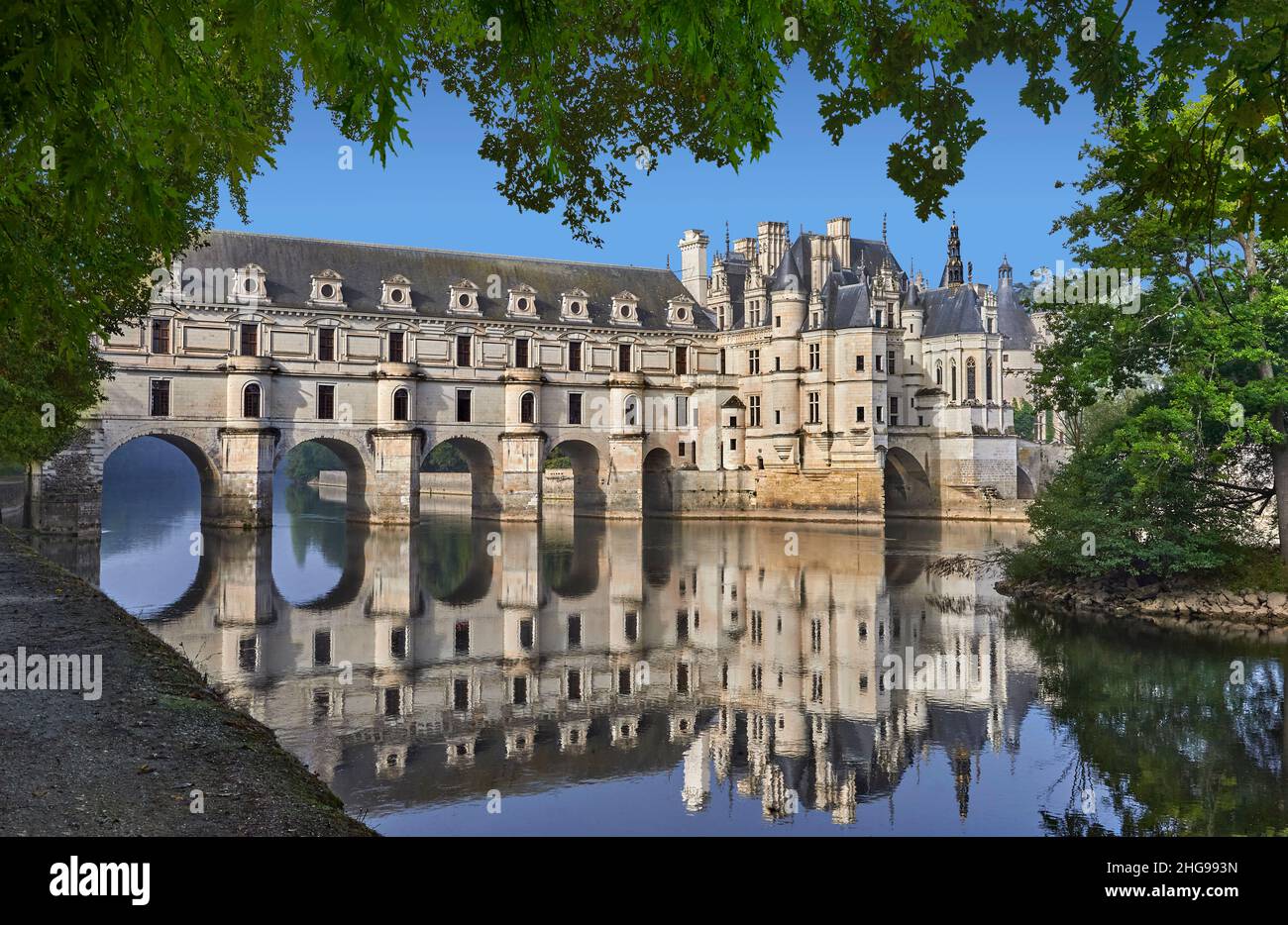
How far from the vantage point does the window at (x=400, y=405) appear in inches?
1860

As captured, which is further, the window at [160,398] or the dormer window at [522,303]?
the dormer window at [522,303]

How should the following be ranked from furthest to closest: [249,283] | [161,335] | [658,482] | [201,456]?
1. [658,482]
2. [249,283]
3. [201,456]
4. [161,335]

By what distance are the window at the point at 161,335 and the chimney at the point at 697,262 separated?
27756 mm

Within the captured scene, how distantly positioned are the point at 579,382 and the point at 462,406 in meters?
6.37

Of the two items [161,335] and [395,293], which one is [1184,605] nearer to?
[395,293]

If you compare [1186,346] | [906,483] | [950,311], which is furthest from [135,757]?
[950,311]

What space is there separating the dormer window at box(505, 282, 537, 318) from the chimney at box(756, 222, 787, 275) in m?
13.3

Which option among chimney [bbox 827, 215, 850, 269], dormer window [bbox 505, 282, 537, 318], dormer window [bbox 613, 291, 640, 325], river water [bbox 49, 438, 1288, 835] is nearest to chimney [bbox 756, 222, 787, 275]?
chimney [bbox 827, 215, 850, 269]

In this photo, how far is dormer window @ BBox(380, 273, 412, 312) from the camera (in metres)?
48.1

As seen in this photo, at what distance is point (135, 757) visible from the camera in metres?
8.56

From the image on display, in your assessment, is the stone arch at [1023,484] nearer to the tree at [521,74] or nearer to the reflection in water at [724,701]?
the reflection in water at [724,701]

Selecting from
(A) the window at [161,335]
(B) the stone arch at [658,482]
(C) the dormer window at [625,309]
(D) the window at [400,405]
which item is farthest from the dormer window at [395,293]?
(B) the stone arch at [658,482]

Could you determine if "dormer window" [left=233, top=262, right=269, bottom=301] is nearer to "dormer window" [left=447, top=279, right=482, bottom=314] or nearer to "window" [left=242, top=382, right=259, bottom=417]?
"window" [left=242, top=382, right=259, bottom=417]

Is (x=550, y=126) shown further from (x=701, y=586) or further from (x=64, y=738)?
(x=701, y=586)
